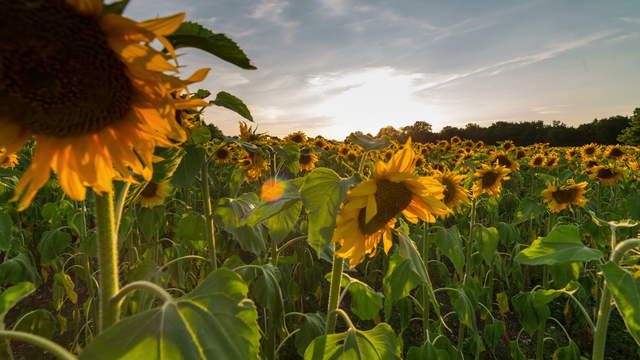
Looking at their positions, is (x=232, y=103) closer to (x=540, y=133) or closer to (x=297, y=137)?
(x=297, y=137)

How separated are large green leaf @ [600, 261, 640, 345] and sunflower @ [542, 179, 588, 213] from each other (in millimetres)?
2857

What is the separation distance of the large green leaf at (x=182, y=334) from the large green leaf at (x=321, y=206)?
33 cm

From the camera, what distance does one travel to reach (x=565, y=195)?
3.62 meters

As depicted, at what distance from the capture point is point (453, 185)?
280cm

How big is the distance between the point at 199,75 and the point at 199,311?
39cm

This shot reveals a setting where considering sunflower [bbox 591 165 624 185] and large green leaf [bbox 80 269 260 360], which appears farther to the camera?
sunflower [bbox 591 165 624 185]

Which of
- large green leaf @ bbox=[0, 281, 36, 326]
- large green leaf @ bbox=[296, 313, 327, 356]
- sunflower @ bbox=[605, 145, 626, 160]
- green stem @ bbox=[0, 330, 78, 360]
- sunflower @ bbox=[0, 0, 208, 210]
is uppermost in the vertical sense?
sunflower @ bbox=[0, 0, 208, 210]

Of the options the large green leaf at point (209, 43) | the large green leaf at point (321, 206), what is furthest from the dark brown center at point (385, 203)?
the large green leaf at point (209, 43)

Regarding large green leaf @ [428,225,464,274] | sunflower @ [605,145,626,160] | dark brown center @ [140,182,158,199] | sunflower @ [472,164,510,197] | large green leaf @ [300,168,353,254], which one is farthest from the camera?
sunflower @ [605,145,626,160]

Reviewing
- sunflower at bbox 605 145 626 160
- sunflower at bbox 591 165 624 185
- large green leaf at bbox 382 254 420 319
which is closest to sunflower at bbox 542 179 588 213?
sunflower at bbox 591 165 624 185

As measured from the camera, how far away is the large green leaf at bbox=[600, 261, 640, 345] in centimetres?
101

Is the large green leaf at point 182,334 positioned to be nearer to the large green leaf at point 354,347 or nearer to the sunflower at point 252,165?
the large green leaf at point 354,347

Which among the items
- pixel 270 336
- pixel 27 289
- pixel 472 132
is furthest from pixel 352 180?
pixel 472 132

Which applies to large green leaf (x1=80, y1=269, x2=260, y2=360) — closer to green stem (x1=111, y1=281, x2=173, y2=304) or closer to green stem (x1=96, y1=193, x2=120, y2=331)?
green stem (x1=111, y1=281, x2=173, y2=304)
